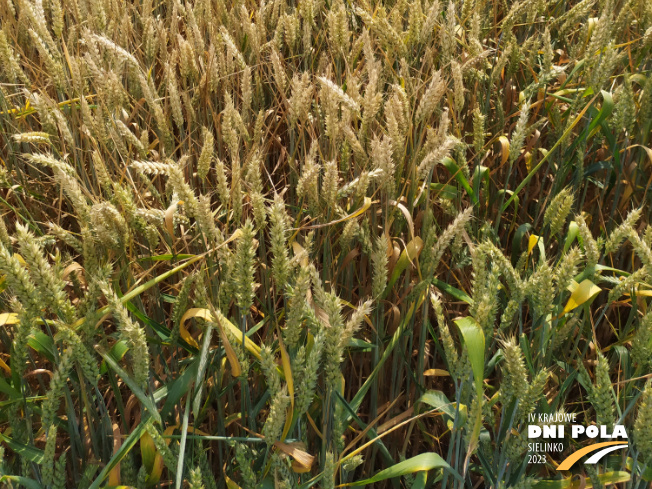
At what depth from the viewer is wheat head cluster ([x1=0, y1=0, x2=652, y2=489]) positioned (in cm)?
83

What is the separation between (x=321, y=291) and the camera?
0.81 metres

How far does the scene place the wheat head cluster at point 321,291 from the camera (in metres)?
0.83

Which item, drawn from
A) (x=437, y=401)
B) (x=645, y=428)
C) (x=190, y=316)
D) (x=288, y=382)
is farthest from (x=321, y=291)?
(x=645, y=428)

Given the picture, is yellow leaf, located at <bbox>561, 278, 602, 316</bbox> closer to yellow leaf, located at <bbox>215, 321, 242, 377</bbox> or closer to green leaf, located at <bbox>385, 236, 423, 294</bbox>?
green leaf, located at <bbox>385, 236, 423, 294</bbox>

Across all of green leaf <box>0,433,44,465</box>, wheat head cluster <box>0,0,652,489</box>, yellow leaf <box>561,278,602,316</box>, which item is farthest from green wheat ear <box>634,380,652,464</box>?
green leaf <box>0,433,44,465</box>

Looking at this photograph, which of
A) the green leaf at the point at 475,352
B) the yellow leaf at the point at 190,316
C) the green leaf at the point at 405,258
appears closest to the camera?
the green leaf at the point at 475,352

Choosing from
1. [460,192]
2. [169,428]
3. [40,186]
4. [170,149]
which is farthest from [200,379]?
[40,186]

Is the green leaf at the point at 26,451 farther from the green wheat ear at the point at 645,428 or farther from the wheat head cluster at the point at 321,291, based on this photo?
the green wheat ear at the point at 645,428

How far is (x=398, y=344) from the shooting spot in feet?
3.58

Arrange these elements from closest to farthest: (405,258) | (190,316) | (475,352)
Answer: (475,352) < (190,316) < (405,258)

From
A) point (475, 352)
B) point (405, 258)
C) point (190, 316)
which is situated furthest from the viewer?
point (405, 258)

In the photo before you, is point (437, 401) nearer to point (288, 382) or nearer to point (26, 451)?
point (288, 382)

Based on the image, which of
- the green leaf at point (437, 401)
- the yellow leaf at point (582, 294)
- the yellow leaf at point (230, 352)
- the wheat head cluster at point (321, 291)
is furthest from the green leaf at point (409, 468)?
the yellow leaf at point (582, 294)

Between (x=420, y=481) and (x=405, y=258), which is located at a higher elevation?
(x=405, y=258)
